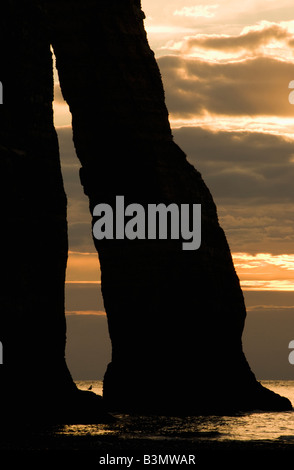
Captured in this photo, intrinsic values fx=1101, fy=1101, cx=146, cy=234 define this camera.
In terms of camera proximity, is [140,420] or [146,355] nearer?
[140,420]

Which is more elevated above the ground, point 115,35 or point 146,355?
point 115,35

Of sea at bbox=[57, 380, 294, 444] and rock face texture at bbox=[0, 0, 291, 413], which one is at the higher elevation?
rock face texture at bbox=[0, 0, 291, 413]

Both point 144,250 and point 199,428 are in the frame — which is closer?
point 199,428

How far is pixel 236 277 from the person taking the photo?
75.1 meters

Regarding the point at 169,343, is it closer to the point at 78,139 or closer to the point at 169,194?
the point at 169,194

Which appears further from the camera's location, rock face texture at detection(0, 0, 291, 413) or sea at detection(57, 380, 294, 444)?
rock face texture at detection(0, 0, 291, 413)

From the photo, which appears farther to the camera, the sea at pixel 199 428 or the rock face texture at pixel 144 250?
the rock face texture at pixel 144 250

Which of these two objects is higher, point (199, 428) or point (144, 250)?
point (144, 250)

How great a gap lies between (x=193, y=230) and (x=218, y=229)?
11.3ft

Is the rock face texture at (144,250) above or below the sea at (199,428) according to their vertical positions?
above
